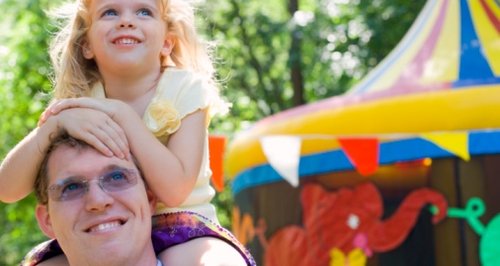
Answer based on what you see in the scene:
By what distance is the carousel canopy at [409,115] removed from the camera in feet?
19.7

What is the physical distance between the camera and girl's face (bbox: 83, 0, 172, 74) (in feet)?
8.41

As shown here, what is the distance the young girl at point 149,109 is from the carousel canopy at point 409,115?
11.4 feet

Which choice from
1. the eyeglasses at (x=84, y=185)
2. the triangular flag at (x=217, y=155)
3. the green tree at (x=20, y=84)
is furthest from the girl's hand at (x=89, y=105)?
the green tree at (x=20, y=84)

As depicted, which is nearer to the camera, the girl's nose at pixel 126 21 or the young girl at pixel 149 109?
the young girl at pixel 149 109

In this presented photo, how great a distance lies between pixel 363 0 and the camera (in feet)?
43.9

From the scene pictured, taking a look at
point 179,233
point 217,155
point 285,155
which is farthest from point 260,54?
point 179,233

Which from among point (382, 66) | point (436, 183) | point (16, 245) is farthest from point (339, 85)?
point (436, 183)

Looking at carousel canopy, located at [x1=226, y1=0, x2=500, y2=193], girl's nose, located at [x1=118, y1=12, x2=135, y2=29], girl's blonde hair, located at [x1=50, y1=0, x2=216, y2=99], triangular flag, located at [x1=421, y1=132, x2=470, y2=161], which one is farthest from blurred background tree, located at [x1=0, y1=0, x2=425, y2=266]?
girl's nose, located at [x1=118, y1=12, x2=135, y2=29]

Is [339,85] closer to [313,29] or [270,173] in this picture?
[313,29]

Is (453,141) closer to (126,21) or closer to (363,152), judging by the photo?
(363,152)

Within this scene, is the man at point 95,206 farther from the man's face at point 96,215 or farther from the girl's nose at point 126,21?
the girl's nose at point 126,21

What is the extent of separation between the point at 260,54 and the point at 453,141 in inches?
442

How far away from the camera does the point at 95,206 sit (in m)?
2.29

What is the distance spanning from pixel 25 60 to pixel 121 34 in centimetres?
1323
